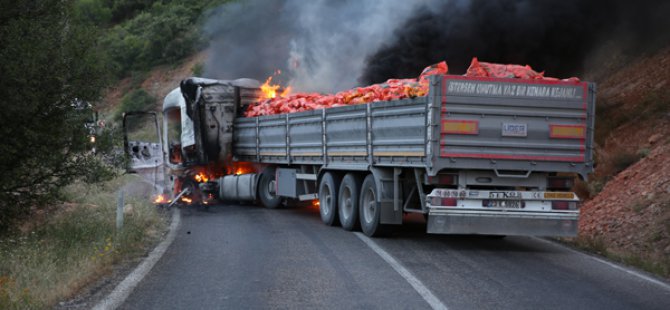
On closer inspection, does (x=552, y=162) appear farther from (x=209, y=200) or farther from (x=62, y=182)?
(x=209, y=200)

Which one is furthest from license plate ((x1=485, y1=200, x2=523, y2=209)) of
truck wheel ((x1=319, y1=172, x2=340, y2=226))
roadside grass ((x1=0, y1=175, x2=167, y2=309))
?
roadside grass ((x1=0, y1=175, x2=167, y2=309))

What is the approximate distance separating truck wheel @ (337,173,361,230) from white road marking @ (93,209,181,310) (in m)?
2.95

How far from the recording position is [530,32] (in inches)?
774

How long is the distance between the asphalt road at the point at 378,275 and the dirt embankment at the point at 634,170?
3.82 feet

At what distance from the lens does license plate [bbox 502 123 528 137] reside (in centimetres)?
1070

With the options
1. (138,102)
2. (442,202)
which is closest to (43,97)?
(442,202)

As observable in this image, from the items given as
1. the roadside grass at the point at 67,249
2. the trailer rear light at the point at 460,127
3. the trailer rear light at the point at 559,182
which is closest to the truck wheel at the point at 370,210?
the trailer rear light at the point at 460,127

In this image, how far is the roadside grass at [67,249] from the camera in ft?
24.6

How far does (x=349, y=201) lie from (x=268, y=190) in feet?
16.6

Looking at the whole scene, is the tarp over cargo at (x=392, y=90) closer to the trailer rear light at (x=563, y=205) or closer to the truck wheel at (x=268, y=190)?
the truck wheel at (x=268, y=190)

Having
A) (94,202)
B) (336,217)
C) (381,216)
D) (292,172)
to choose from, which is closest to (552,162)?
(381,216)

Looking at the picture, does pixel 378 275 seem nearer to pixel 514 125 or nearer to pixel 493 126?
pixel 493 126

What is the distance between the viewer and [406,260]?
9.95m

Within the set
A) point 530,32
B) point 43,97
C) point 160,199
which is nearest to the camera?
point 43,97
